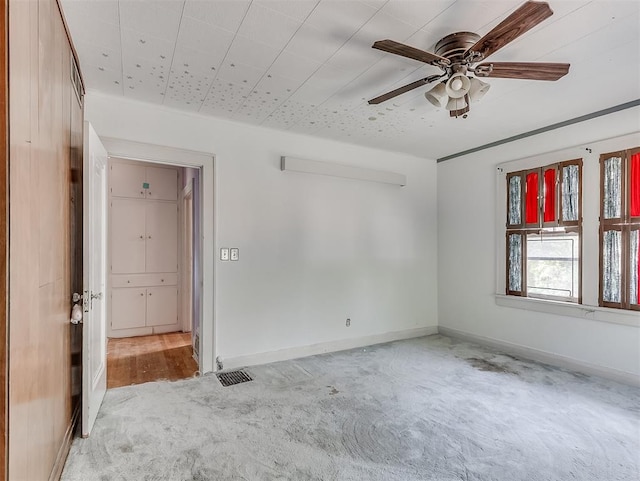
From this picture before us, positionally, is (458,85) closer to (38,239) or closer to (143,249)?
(38,239)

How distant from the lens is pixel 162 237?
16.9 feet

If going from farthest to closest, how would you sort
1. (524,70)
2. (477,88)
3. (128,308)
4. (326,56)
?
(128,308) → (326,56) → (477,88) → (524,70)

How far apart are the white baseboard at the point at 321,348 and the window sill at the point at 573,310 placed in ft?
3.95

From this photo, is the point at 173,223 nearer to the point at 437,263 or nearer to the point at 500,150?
the point at 437,263

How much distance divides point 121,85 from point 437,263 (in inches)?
173

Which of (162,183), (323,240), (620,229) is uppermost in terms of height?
(162,183)

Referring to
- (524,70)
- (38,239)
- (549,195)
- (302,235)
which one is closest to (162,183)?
(302,235)

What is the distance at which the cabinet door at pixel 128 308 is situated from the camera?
15.5 ft

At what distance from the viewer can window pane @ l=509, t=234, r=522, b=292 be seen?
4.05 meters

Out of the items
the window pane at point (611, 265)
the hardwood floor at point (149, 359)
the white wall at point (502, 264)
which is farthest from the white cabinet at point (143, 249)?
the window pane at point (611, 265)

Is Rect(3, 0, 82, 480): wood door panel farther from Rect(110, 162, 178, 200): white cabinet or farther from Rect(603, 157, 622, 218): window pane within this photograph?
Rect(603, 157, 622, 218): window pane

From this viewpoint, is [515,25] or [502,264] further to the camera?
[502,264]

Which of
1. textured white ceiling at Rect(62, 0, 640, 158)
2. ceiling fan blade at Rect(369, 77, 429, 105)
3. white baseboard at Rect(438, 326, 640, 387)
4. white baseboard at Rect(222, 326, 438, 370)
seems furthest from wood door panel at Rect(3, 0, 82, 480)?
white baseboard at Rect(438, 326, 640, 387)

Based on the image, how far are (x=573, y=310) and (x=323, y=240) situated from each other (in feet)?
8.99
